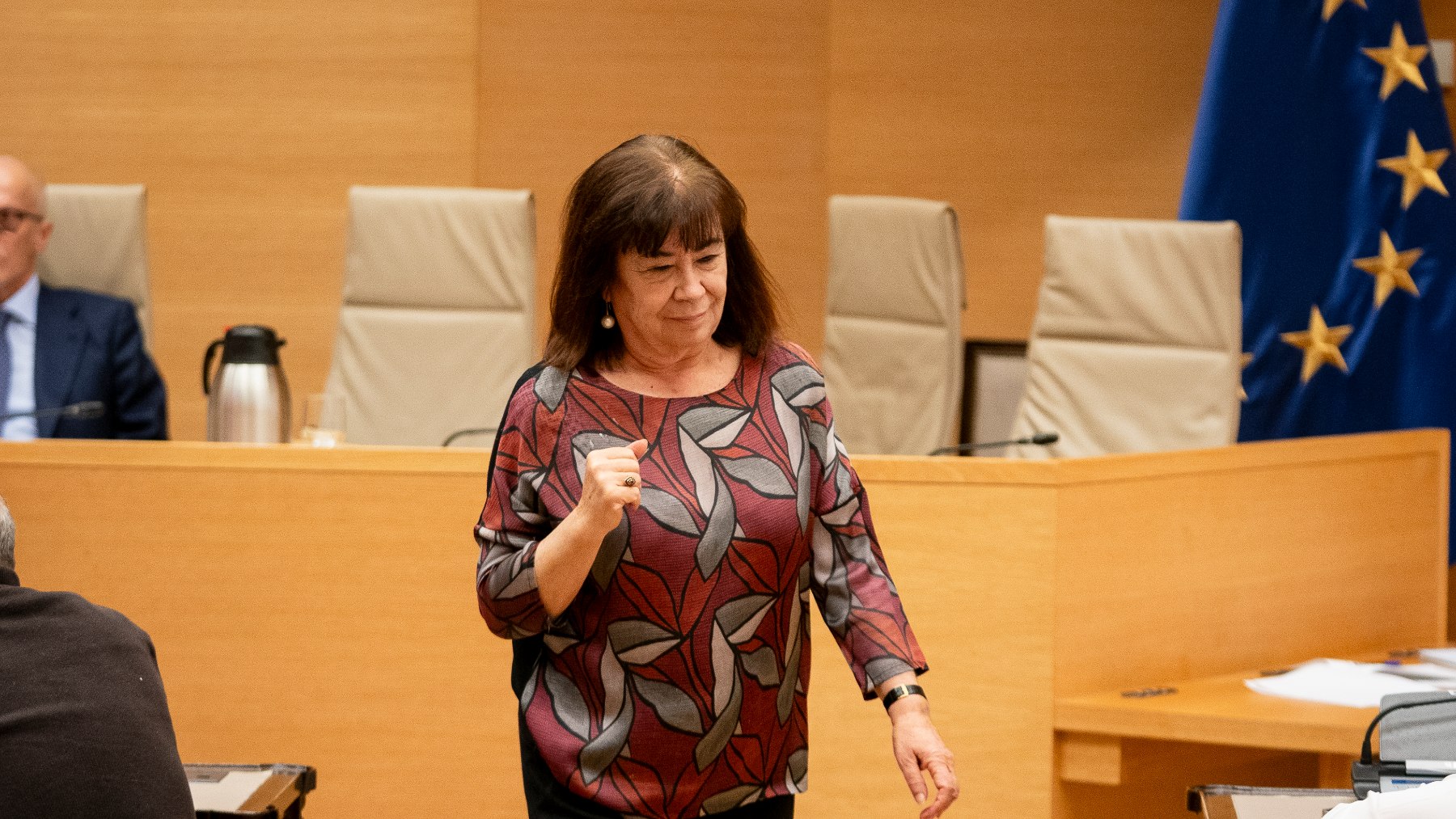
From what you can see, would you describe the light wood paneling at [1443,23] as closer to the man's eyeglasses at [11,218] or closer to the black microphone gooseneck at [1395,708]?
the black microphone gooseneck at [1395,708]

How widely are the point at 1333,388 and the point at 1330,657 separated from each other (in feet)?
4.03

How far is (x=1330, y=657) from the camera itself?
298 cm

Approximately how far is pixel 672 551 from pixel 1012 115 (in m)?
3.80

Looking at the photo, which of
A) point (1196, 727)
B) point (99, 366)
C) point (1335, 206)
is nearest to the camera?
point (1196, 727)

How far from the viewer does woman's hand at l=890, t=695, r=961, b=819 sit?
1.51 meters

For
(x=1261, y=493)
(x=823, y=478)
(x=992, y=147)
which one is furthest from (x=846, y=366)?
(x=823, y=478)

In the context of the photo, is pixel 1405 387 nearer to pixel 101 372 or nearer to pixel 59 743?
pixel 101 372

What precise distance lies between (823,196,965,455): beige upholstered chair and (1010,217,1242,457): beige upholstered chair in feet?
0.82

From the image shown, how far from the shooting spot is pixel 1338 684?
270cm

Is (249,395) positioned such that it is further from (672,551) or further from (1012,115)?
(1012,115)

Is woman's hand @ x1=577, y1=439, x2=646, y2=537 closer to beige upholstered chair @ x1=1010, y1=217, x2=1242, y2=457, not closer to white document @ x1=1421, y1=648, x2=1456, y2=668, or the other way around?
white document @ x1=1421, y1=648, x2=1456, y2=668

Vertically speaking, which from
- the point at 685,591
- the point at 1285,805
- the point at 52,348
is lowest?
the point at 1285,805

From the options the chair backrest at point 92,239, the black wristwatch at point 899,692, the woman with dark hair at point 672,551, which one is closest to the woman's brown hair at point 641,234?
the woman with dark hair at point 672,551

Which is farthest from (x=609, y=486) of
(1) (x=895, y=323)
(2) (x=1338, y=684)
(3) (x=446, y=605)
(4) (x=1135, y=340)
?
(1) (x=895, y=323)
